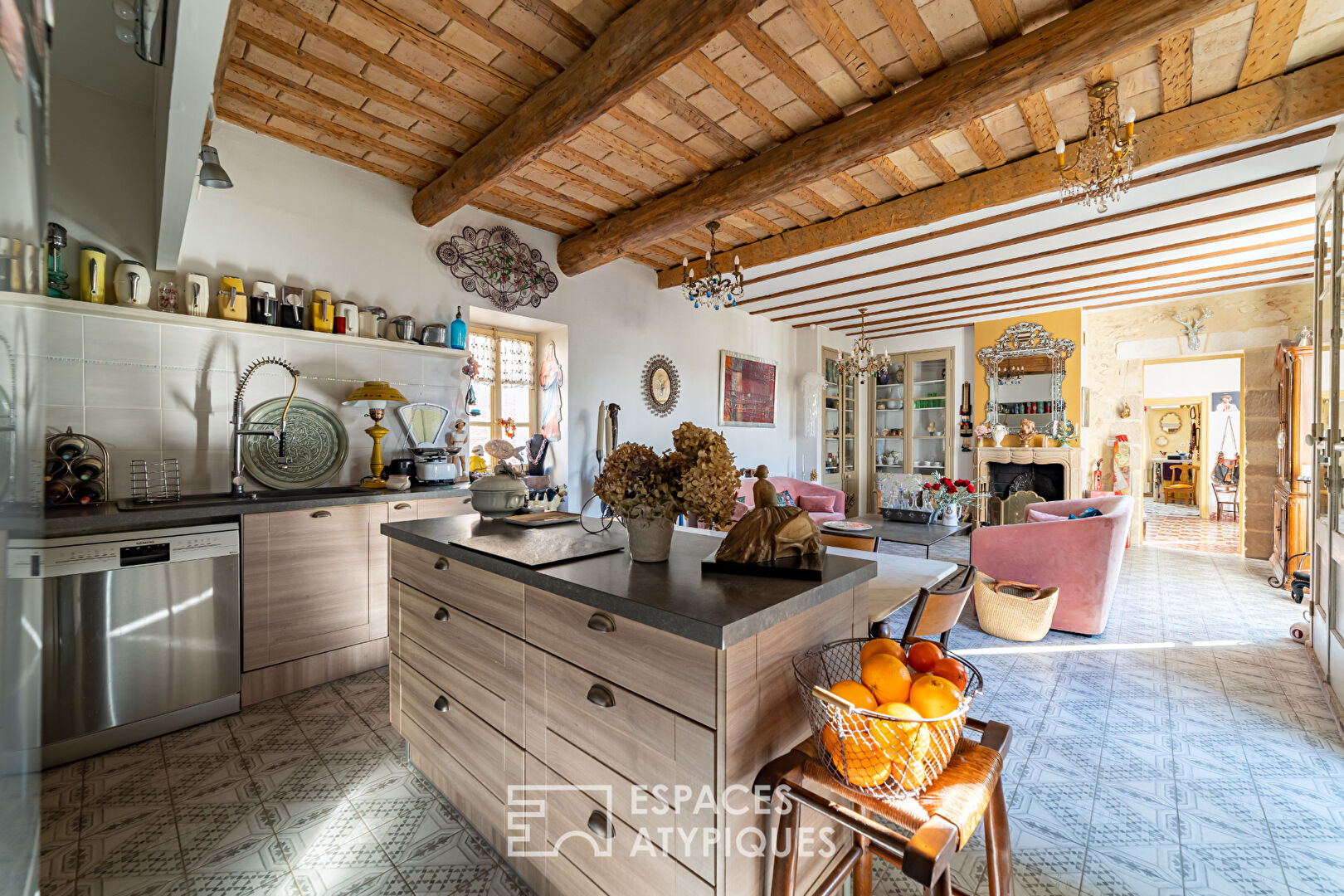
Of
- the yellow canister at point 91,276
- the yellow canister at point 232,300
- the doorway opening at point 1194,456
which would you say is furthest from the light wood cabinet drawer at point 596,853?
the doorway opening at point 1194,456

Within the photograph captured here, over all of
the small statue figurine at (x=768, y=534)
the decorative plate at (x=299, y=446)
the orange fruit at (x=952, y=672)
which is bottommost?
the orange fruit at (x=952, y=672)

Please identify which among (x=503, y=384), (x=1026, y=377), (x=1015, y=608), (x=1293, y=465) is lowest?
(x=1015, y=608)

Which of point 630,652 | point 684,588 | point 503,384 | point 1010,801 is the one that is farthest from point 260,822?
point 503,384

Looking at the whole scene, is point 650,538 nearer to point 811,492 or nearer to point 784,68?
point 784,68

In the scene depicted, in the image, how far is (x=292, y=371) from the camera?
3.15 metres

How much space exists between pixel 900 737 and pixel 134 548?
9.58ft

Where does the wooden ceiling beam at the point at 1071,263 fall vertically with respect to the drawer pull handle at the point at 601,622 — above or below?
above

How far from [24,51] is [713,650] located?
1075mm

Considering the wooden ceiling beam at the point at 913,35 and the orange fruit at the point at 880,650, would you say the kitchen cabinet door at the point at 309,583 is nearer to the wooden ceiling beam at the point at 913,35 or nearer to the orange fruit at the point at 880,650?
the orange fruit at the point at 880,650

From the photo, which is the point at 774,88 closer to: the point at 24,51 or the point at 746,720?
the point at 746,720

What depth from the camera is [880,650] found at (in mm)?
1111

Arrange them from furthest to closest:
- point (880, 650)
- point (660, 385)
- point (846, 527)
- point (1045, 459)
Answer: point (1045, 459)
point (660, 385)
point (846, 527)
point (880, 650)

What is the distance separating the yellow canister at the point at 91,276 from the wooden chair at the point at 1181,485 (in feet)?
46.1

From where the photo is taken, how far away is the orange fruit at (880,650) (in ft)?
3.63
